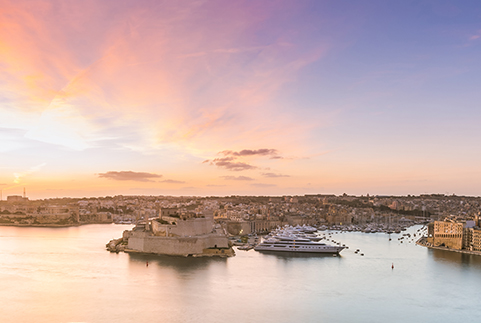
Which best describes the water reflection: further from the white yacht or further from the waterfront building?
the white yacht

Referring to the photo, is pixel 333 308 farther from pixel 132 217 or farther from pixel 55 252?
pixel 132 217

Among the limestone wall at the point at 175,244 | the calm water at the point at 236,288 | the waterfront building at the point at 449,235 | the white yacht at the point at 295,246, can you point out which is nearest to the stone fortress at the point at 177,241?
the limestone wall at the point at 175,244

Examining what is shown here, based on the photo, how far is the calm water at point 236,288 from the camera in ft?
34.0

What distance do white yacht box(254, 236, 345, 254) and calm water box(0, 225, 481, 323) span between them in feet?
3.50

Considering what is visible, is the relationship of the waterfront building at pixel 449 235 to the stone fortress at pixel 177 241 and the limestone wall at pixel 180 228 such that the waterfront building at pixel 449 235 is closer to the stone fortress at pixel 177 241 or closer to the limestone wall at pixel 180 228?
the stone fortress at pixel 177 241

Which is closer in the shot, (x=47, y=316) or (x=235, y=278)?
(x=47, y=316)

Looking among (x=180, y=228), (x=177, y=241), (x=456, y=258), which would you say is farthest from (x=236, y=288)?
(x=456, y=258)

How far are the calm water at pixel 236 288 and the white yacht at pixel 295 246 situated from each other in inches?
42.0

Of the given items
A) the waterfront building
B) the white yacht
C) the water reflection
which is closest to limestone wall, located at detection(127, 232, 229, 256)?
the white yacht

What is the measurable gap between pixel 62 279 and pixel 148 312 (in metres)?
4.98

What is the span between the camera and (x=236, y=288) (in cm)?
1276

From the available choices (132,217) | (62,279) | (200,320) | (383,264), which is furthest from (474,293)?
(132,217)

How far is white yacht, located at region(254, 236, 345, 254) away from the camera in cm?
2058

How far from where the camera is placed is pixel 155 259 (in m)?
17.9
